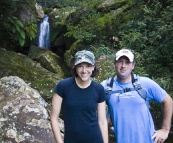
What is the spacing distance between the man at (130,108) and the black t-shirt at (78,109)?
7.7 inches

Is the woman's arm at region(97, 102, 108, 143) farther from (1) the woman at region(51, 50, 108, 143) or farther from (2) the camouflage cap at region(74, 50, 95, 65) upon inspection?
(2) the camouflage cap at region(74, 50, 95, 65)

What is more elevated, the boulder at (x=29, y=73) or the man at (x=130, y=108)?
the boulder at (x=29, y=73)

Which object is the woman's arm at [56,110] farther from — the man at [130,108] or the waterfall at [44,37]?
the waterfall at [44,37]

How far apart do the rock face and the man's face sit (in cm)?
186

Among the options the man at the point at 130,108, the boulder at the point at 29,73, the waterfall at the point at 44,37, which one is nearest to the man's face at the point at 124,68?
the man at the point at 130,108

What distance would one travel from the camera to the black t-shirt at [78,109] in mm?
2018

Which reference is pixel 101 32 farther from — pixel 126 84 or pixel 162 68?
pixel 126 84

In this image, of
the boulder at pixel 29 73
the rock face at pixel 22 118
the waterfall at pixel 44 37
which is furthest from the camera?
the waterfall at pixel 44 37

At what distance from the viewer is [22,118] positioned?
147 inches

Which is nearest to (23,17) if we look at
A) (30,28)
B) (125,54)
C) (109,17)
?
(30,28)

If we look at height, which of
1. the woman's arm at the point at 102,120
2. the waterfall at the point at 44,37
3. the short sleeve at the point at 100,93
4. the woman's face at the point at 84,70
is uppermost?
the waterfall at the point at 44,37

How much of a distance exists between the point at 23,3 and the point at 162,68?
13.6 feet

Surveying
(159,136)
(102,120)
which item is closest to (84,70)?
(102,120)

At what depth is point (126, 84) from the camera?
218cm
